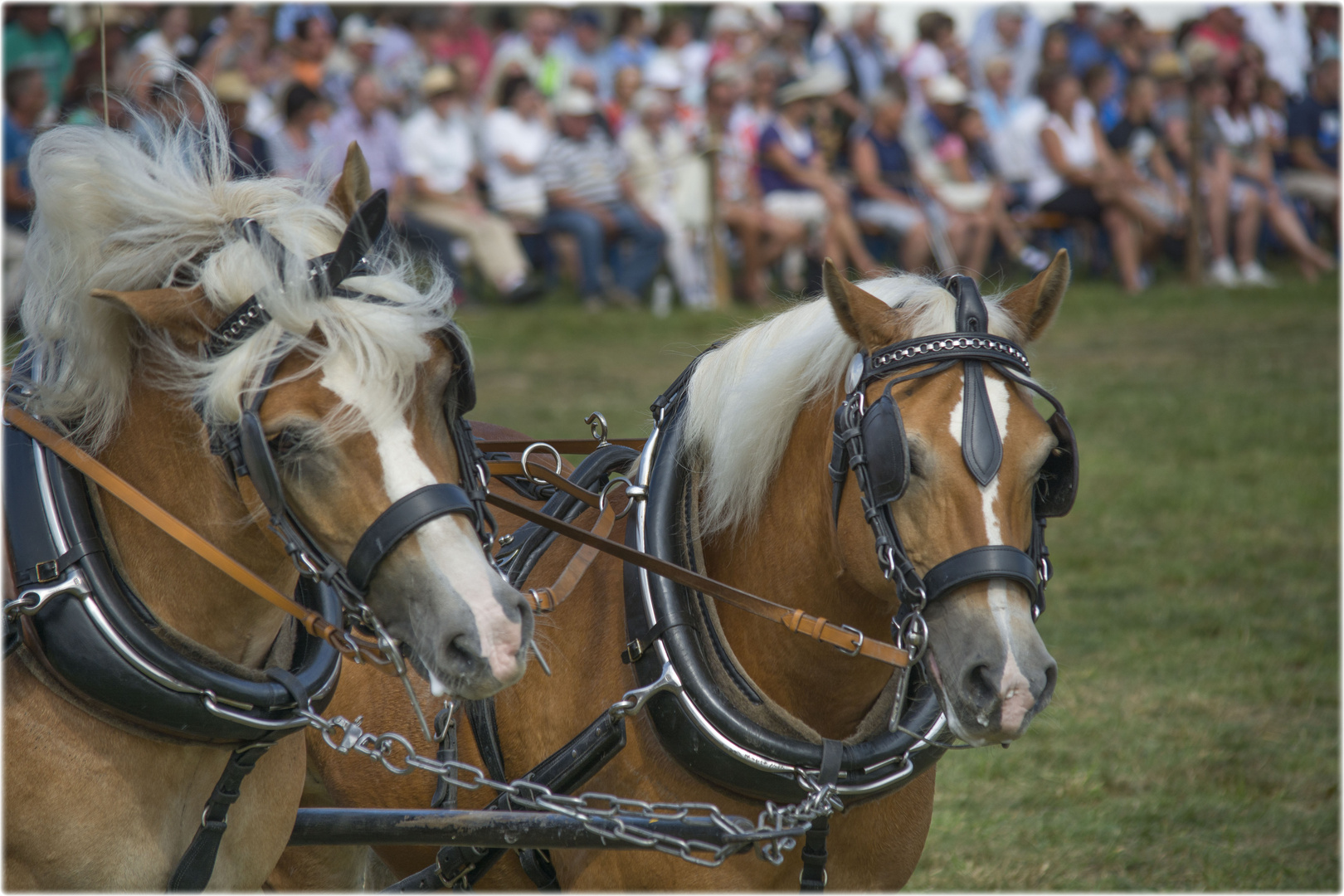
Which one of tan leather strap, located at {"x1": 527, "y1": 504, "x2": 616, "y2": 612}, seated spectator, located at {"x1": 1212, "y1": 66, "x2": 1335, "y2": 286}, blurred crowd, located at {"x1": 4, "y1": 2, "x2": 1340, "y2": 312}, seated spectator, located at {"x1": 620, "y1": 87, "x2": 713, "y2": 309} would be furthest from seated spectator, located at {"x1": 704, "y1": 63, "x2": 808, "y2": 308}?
tan leather strap, located at {"x1": 527, "y1": 504, "x2": 616, "y2": 612}

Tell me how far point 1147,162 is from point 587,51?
5287 millimetres

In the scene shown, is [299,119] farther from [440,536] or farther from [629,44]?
[440,536]

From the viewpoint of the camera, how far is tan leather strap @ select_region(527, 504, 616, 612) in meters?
2.21

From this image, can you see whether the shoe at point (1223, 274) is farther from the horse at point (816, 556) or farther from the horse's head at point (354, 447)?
the horse's head at point (354, 447)

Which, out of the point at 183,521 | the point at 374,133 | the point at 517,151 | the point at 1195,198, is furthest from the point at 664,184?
the point at 183,521

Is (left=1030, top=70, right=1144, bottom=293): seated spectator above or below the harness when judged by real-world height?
below

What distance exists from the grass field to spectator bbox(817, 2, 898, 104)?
3.22 m

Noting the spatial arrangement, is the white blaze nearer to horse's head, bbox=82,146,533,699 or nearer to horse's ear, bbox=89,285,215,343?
horse's head, bbox=82,146,533,699

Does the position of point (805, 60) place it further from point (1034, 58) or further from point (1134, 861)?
point (1134, 861)

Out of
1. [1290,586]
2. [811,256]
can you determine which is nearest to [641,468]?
[1290,586]

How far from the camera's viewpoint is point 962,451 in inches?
77.1

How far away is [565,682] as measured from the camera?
2.31 metres

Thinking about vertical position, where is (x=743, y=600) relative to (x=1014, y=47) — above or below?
above

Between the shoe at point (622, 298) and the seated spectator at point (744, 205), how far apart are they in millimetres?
872
